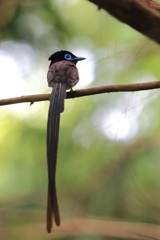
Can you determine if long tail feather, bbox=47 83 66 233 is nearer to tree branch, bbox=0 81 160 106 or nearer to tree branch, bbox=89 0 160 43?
tree branch, bbox=0 81 160 106

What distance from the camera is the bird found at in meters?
0.76

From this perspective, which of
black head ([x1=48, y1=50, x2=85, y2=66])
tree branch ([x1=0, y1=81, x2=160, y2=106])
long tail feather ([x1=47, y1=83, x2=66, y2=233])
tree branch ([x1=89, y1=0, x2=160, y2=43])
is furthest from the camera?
black head ([x1=48, y1=50, x2=85, y2=66])

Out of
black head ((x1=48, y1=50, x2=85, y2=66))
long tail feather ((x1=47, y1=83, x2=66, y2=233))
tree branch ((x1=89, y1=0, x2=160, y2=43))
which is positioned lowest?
long tail feather ((x1=47, y1=83, x2=66, y2=233))

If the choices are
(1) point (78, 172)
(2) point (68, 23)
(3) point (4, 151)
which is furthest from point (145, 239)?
(2) point (68, 23)

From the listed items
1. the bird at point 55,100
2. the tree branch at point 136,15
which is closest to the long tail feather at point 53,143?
the bird at point 55,100

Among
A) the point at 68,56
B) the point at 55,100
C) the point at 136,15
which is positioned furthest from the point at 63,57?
the point at 136,15

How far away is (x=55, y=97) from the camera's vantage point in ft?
3.43

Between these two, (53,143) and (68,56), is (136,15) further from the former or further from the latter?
(68,56)

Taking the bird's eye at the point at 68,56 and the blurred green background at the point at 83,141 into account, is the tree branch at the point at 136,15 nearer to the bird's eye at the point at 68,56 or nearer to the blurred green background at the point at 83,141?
the blurred green background at the point at 83,141

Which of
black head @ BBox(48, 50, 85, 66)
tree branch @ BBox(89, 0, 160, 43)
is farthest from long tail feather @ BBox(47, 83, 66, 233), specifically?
tree branch @ BBox(89, 0, 160, 43)

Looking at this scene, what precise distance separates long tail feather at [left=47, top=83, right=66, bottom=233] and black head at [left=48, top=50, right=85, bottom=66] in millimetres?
168

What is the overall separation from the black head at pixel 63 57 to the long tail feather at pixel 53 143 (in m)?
0.17

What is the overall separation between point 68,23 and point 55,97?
0.37m

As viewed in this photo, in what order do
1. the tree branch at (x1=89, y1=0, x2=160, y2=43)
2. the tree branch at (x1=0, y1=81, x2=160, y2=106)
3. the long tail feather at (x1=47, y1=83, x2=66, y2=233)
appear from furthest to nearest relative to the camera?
the tree branch at (x1=0, y1=81, x2=160, y2=106) < the long tail feather at (x1=47, y1=83, x2=66, y2=233) < the tree branch at (x1=89, y1=0, x2=160, y2=43)
